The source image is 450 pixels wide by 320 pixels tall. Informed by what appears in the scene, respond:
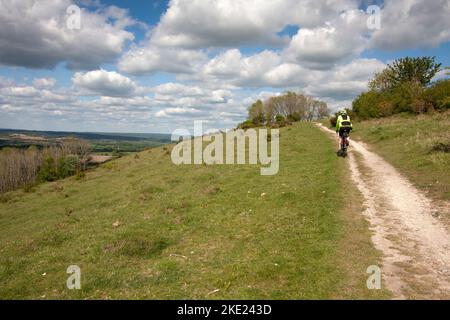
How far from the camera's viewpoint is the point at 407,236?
9.84 meters

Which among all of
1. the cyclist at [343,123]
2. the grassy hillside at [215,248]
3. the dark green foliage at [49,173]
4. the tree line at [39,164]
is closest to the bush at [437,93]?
the cyclist at [343,123]

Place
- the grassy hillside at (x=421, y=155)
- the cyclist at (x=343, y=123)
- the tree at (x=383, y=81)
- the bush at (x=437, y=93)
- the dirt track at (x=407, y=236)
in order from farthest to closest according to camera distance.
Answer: the tree at (x=383, y=81), the bush at (x=437, y=93), the cyclist at (x=343, y=123), the grassy hillside at (x=421, y=155), the dirt track at (x=407, y=236)

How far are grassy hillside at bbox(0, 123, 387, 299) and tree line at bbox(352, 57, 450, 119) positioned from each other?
118 feet

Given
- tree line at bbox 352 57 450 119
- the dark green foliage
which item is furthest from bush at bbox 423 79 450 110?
the dark green foliage

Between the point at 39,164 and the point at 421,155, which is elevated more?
the point at 421,155

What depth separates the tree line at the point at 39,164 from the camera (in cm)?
7944

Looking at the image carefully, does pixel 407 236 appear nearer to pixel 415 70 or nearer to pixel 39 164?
pixel 415 70

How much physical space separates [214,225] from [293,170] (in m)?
10.3

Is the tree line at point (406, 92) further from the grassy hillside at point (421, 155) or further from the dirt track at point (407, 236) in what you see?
the dirt track at point (407, 236)

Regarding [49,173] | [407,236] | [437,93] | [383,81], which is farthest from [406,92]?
[49,173]

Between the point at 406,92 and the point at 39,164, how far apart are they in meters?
103

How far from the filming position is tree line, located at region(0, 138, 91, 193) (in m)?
79.4

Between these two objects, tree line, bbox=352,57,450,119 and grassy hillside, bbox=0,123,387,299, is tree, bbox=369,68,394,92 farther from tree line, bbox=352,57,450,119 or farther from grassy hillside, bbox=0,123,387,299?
grassy hillside, bbox=0,123,387,299

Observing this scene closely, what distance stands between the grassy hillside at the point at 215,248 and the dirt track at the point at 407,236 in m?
0.53
